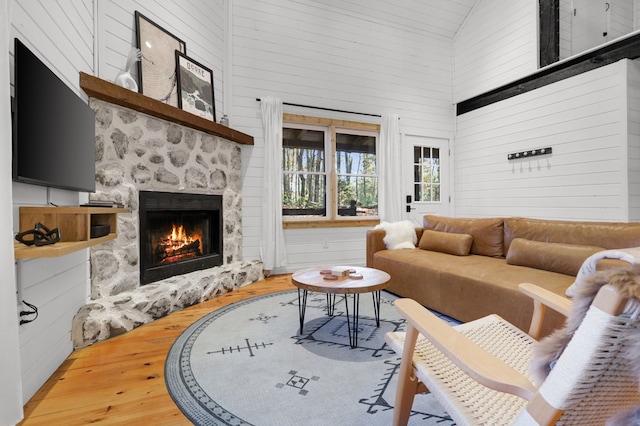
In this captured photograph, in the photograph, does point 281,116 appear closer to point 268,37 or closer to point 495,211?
point 268,37

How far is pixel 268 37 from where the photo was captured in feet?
14.0

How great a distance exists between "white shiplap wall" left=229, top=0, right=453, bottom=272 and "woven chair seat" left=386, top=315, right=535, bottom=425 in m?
3.17

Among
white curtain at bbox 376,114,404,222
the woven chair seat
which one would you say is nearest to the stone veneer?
the woven chair seat

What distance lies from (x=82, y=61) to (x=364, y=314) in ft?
9.50

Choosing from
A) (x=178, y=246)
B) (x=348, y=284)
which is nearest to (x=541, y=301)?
(x=348, y=284)

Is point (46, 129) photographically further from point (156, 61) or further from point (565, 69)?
point (565, 69)

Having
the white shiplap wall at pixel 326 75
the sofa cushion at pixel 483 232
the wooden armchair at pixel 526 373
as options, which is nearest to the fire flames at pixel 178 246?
the white shiplap wall at pixel 326 75

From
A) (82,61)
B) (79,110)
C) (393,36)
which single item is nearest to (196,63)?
(82,61)

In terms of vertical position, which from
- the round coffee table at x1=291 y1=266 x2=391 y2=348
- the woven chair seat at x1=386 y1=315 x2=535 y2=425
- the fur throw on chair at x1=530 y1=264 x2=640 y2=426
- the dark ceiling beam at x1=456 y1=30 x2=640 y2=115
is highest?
the dark ceiling beam at x1=456 y1=30 x2=640 y2=115

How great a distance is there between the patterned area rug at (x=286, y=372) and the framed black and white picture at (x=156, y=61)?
2.22m

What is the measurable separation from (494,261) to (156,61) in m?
3.69

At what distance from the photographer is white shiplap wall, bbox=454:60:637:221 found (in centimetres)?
346

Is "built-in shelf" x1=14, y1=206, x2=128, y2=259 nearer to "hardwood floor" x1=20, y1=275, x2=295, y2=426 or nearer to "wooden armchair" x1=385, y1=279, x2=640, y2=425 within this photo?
"hardwood floor" x1=20, y1=275, x2=295, y2=426

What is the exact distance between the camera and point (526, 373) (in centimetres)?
107
